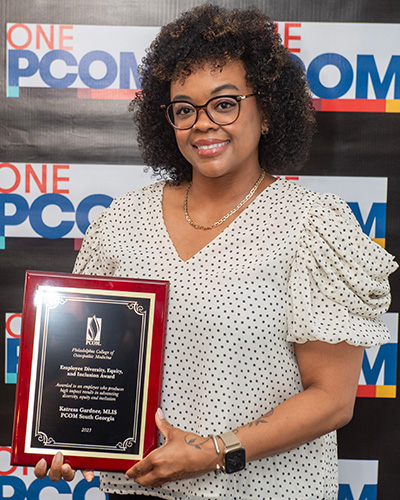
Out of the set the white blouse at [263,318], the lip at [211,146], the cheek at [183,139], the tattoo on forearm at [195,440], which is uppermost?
the cheek at [183,139]

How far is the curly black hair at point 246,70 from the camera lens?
1.35 m

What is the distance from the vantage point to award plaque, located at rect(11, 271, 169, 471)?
1283 millimetres

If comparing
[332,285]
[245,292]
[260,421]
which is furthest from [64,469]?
[332,285]

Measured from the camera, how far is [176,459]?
1.20 m

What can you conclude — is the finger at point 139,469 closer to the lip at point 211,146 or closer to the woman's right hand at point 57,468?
the woman's right hand at point 57,468

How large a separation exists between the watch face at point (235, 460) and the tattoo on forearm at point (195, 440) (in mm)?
57

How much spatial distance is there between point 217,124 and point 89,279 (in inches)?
16.9

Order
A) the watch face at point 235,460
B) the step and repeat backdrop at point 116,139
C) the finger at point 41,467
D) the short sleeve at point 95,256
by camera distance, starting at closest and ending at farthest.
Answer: the watch face at point 235,460
the finger at point 41,467
the short sleeve at point 95,256
the step and repeat backdrop at point 116,139

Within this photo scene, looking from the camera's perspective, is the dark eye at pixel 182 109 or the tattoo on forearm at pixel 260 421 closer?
the tattoo on forearm at pixel 260 421

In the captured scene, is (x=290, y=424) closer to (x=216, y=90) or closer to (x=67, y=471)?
(x=67, y=471)

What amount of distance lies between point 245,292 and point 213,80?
465mm

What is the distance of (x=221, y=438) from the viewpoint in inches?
47.5

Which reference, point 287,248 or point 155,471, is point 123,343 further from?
point 287,248

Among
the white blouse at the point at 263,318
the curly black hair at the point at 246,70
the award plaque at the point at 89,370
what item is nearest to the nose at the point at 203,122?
the curly black hair at the point at 246,70
